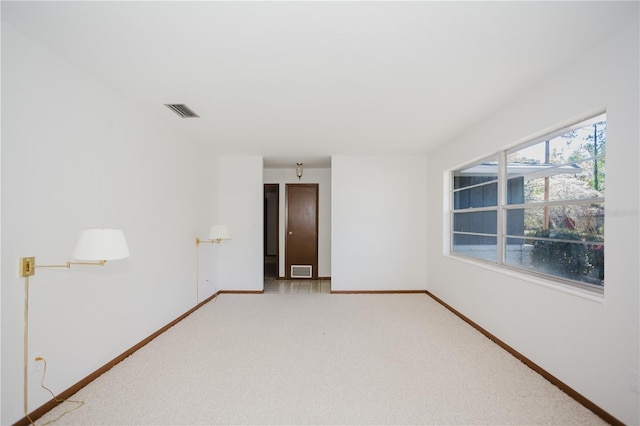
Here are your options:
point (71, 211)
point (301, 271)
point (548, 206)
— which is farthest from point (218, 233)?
point (548, 206)

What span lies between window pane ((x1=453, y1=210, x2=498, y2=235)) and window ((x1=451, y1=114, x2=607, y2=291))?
0.01 m

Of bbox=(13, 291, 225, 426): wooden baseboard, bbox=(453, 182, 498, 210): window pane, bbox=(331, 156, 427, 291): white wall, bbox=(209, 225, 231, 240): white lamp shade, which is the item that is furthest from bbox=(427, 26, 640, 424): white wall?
bbox=(13, 291, 225, 426): wooden baseboard

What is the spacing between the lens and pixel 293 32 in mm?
1725

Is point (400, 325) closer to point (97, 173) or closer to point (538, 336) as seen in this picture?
point (538, 336)

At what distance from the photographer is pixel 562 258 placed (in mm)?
2303

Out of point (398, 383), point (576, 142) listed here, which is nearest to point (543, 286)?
point (576, 142)

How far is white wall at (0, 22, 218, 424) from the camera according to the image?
1.70 m

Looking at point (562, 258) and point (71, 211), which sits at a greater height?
point (71, 211)

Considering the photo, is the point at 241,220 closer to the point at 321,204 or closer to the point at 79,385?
the point at 321,204

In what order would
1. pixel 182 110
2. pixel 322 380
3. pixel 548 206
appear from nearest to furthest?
pixel 322 380, pixel 548 206, pixel 182 110

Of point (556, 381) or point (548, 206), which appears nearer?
point (556, 381)

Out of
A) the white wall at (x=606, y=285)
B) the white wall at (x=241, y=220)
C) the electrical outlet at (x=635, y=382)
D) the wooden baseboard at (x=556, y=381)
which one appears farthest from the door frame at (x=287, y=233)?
the electrical outlet at (x=635, y=382)

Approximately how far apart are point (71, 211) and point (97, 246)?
636 mm

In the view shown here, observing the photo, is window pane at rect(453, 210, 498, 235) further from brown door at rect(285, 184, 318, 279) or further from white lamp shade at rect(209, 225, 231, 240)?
white lamp shade at rect(209, 225, 231, 240)
